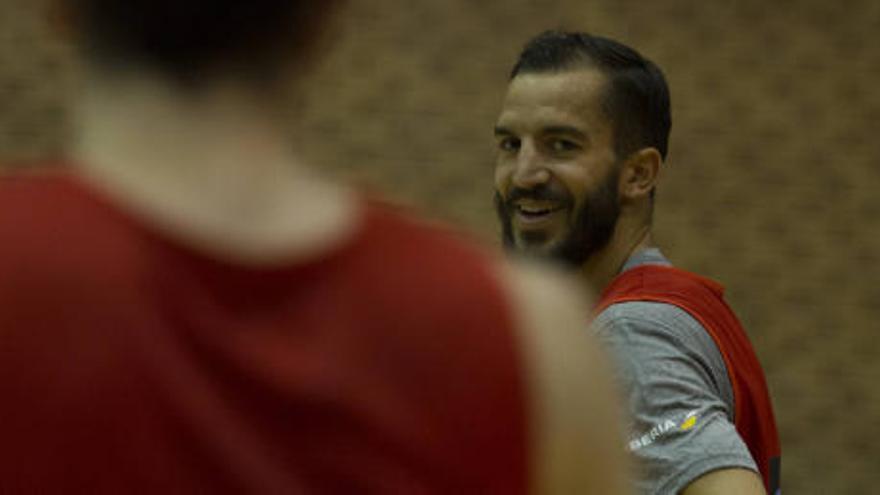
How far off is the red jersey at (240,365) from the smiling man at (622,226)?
5.28 feet

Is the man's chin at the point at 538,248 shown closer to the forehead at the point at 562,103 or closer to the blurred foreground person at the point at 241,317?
the forehead at the point at 562,103

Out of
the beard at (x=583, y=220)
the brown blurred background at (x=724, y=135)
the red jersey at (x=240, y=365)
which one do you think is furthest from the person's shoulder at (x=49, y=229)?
the brown blurred background at (x=724, y=135)

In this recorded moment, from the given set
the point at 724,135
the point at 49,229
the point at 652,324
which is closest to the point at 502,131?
the point at 652,324

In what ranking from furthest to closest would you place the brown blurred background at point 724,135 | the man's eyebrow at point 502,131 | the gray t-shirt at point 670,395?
the brown blurred background at point 724,135
the man's eyebrow at point 502,131
the gray t-shirt at point 670,395

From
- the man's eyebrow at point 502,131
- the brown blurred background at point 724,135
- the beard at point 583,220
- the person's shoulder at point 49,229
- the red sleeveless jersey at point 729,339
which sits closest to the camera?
the person's shoulder at point 49,229

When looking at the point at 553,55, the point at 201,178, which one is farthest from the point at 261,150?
the point at 553,55

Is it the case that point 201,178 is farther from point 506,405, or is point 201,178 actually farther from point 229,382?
point 506,405

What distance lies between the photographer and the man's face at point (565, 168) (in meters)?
3.03

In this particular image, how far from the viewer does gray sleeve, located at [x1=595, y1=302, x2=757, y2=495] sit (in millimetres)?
2486

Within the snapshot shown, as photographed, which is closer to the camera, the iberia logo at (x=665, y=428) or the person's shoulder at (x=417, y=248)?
the person's shoulder at (x=417, y=248)

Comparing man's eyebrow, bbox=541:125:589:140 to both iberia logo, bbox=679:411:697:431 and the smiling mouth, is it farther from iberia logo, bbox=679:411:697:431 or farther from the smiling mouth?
iberia logo, bbox=679:411:697:431

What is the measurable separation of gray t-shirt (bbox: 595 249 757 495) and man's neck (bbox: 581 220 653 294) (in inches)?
16.0

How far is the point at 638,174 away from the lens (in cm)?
311

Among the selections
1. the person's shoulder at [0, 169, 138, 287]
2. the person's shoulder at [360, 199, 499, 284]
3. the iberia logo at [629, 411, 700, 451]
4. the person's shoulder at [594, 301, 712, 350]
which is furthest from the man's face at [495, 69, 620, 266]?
the person's shoulder at [0, 169, 138, 287]
